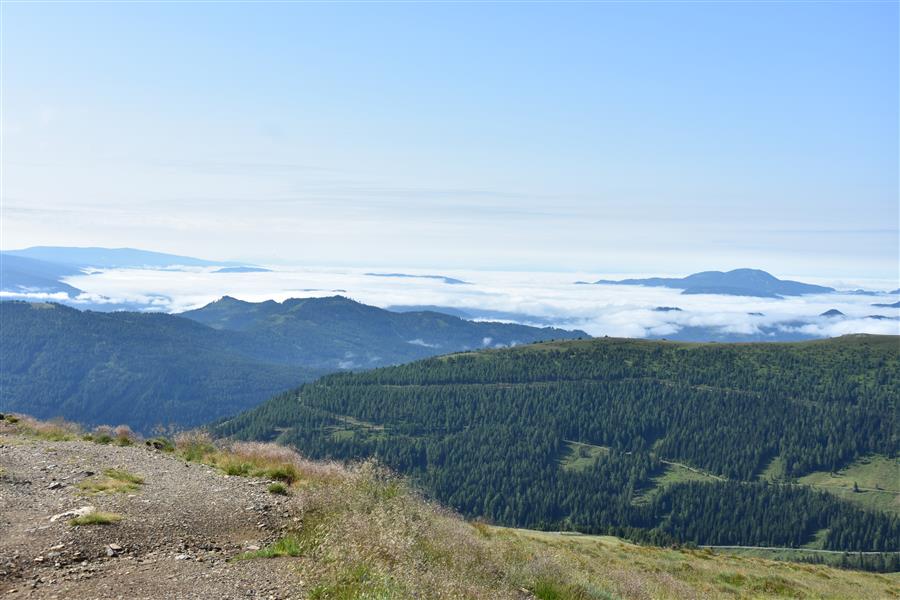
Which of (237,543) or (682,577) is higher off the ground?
(237,543)

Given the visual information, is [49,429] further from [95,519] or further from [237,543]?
[237,543]

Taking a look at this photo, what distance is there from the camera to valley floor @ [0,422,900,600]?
12.0 metres

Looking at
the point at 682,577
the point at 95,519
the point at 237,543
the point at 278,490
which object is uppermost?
the point at 95,519

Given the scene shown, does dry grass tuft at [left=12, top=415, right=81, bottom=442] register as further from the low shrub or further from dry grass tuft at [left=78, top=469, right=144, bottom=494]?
the low shrub

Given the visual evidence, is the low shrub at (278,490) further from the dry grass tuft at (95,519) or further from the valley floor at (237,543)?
the dry grass tuft at (95,519)

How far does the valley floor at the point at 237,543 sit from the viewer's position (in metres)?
12.0

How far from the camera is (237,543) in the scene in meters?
15.5

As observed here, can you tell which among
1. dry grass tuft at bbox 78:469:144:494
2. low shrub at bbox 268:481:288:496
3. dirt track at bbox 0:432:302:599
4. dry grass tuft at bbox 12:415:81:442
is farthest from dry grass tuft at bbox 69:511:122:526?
dry grass tuft at bbox 12:415:81:442

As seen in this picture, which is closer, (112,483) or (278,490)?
(112,483)

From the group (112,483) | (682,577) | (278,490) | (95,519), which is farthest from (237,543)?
(682,577)

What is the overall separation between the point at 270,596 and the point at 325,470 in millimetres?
12465

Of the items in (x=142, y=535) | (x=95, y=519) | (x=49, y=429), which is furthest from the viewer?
(x=49, y=429)

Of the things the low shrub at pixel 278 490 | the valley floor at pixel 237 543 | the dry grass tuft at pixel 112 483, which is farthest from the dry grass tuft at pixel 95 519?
the low shrub at pixel 278 490

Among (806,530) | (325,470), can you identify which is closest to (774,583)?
(325,470)
